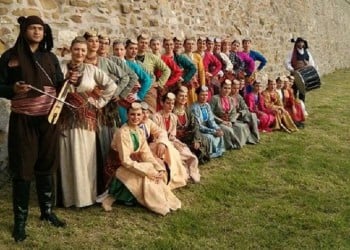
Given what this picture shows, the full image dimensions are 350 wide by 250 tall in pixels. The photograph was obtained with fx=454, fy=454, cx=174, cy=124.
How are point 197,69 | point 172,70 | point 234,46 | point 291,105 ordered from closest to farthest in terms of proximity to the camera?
1. point 172,70
2. point 197,69
3. point 234,46
4. point 291,105

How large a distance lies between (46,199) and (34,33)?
133 cm

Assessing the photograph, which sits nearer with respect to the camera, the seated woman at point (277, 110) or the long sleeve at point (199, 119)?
the long sleeve at point (199, 119)

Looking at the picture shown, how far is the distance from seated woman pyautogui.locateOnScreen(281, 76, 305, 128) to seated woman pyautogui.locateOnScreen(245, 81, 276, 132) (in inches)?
18.9

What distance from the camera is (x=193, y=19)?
780cm

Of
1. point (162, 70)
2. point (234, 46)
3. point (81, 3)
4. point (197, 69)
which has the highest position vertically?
point (81, 3)

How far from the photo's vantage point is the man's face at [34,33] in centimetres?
323

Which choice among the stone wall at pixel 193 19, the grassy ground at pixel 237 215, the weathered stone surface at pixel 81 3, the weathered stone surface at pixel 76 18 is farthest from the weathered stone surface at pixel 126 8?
the grassy ground at pixel 237 215

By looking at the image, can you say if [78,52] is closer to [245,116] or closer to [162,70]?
[162,70]

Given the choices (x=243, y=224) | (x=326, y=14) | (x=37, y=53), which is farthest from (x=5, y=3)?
(x=326, y=14)

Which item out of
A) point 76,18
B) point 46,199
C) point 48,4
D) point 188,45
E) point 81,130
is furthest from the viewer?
point 188,45

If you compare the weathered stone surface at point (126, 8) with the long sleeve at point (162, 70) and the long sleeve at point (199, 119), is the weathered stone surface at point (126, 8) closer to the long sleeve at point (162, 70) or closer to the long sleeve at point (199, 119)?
the long sleeve at point (162, 70)

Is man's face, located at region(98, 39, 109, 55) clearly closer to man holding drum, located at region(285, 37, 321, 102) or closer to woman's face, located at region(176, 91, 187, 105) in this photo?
woman's face, located at region(176, 91, 187, 105)

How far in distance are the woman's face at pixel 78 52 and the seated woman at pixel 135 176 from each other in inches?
26.6

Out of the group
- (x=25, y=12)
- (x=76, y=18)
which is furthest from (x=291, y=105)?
(x=25, y=12)
